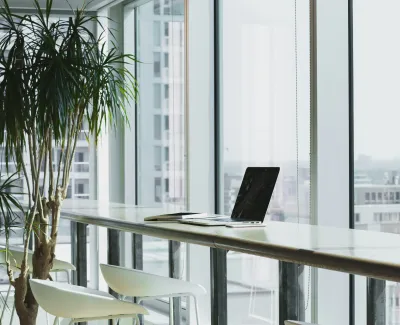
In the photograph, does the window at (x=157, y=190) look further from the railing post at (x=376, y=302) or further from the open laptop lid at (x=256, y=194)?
the railing post at (x=376, y=302)

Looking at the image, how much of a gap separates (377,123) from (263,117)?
1034 millimetres

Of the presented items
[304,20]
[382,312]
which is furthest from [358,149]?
[382,312]

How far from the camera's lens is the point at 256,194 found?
314cm

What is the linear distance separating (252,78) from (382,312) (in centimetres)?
269

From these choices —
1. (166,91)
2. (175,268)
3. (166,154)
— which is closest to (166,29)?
(166,91)

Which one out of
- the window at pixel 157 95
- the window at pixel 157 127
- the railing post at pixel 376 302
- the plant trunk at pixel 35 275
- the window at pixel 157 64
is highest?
the window at pixel 157 64

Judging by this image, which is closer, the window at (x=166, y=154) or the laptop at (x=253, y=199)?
the laptop at (x=253, y=199)

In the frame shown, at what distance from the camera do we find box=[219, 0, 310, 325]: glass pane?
4.11 metres

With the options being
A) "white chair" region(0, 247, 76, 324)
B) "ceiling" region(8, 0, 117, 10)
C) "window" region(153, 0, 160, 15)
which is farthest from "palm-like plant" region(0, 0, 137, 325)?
"ceiling" region(8, 0, 117, 10)

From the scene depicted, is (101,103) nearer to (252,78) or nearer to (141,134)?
(252,78)

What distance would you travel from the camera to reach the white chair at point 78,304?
108 inches

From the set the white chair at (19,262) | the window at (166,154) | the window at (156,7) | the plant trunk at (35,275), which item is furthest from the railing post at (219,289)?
the window at (156,7)

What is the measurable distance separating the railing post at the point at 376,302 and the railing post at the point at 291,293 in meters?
0.30

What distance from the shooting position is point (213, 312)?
2902mm
